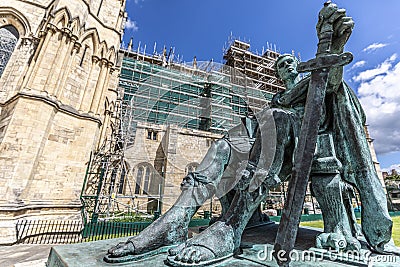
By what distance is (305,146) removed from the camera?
60.0 inches

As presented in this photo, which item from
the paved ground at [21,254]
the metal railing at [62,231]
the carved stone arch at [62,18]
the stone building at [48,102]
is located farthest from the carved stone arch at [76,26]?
the paved ground at [21,254]

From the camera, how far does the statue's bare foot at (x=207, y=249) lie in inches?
58.9

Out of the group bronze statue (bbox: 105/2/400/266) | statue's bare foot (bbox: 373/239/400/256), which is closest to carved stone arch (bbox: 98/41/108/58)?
bronze statue (bbox: 105/2/400/266)

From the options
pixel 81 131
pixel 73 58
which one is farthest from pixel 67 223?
pixel 73 58

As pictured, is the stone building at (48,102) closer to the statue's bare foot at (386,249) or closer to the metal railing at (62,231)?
the metal railing at (62,231)

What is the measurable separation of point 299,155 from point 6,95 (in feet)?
38.3

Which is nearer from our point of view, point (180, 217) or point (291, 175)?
point (291, 175)

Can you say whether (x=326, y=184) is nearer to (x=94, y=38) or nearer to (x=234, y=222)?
(x=234, y=222)

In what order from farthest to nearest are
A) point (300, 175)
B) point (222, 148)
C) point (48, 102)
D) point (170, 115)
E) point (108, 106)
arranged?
point (170, 115) < point (108, 106) < point (48, 102) < point (222, 148) < point (300, 175)

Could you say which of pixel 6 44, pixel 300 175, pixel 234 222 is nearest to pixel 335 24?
pixel 300 175

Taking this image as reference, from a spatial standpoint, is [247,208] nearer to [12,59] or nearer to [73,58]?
[73,58]

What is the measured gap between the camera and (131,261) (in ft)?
5.19

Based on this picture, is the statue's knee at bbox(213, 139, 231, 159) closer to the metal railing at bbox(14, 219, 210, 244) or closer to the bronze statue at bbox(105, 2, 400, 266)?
the bronze statue at bbox(105, 2, 400, 266)

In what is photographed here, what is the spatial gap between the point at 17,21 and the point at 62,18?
2335mm
